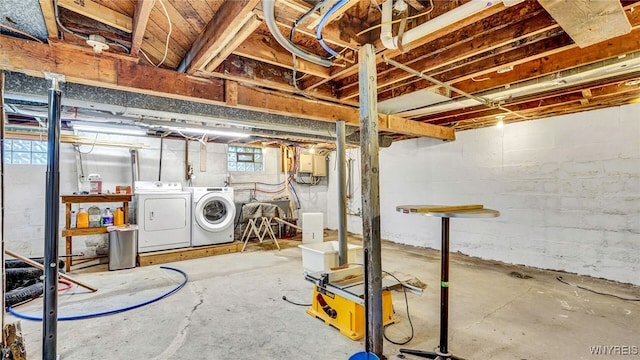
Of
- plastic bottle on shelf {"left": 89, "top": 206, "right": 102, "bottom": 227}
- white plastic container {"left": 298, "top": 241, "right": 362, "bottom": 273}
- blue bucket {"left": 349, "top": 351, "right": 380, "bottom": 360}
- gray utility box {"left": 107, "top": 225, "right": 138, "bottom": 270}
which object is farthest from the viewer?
plastic bottle on shelf {"left": 89, "top": 206, "right": 102, "bottom": 227}

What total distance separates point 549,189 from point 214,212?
5.44m

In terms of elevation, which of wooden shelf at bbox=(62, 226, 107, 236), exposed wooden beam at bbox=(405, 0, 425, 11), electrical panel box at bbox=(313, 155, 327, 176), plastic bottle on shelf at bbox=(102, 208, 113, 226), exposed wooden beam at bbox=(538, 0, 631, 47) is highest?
exposed wooden beam at bbox=(405, 0, 425, 11)

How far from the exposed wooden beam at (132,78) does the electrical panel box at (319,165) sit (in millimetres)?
3876

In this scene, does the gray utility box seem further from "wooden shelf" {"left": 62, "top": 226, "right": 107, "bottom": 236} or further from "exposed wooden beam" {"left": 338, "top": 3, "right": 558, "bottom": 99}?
"exposed wooden beam" {"left": 338, "top": 3, "right": 558, "bottom": 99}

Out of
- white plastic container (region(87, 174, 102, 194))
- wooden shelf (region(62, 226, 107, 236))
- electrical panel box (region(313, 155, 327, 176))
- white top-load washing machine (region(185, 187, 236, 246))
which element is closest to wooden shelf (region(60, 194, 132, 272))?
wooden shelf (region(62, 226, 107, 236))

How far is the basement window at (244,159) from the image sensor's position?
645cm

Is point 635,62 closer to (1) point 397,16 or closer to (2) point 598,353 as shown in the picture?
(1) point 397,16

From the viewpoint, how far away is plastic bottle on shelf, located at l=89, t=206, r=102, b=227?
179 inches

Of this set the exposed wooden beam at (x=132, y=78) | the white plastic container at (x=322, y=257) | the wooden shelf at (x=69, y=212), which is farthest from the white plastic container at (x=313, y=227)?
the wooden shelf at (x=69, y=212)

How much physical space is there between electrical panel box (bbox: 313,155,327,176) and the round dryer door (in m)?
2.54

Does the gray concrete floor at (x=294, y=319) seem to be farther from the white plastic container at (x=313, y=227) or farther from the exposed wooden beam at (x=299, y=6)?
the exposed wooden beam at (x=299, y=6)

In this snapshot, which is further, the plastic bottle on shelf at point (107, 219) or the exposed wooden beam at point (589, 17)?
the plastic bottle on shelf at point (107, 219)

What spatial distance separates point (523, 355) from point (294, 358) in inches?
63.2

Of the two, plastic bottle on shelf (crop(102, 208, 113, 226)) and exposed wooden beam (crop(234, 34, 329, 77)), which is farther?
plastic bottle on shelf (crop(102, 208, 113, 226))
